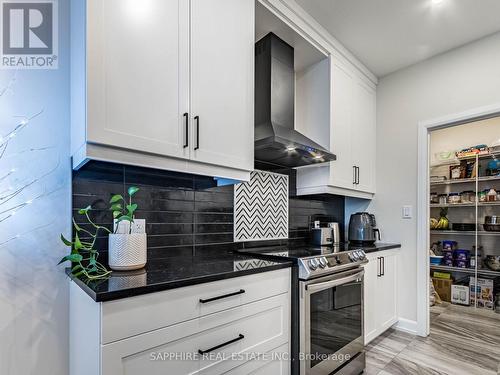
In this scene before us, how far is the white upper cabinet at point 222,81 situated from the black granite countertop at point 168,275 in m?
0.53

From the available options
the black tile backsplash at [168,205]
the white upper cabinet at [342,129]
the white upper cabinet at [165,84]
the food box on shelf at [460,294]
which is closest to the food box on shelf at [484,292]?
the food box on shelf at [460,294]

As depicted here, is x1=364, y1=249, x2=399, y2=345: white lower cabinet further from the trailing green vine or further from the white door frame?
the trailing green vine

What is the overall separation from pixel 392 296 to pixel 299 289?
5.22ft

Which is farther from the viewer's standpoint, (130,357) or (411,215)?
(411,215)

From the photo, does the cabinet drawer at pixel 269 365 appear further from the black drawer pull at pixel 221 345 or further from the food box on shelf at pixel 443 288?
the food box on shelf at pixel 443 288

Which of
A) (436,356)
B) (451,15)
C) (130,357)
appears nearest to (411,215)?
(436,356)

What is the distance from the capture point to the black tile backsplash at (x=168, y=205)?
1.40m

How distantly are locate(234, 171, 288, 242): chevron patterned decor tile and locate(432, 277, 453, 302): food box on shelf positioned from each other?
286 centimetres

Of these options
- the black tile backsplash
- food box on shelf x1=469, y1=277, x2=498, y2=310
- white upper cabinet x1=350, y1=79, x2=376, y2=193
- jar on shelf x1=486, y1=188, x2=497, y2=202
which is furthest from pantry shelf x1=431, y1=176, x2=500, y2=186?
the black tile backsplash

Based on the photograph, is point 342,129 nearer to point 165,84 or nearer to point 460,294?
point 165,84

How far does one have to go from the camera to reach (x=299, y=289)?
5.11 ft

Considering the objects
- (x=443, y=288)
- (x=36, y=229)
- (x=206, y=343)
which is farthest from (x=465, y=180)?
(x=36, y=229)

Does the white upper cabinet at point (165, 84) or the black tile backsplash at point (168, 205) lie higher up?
the white upper cabinet at point (165, 84)

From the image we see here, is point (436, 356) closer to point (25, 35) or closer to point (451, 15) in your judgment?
point (451, 15)
